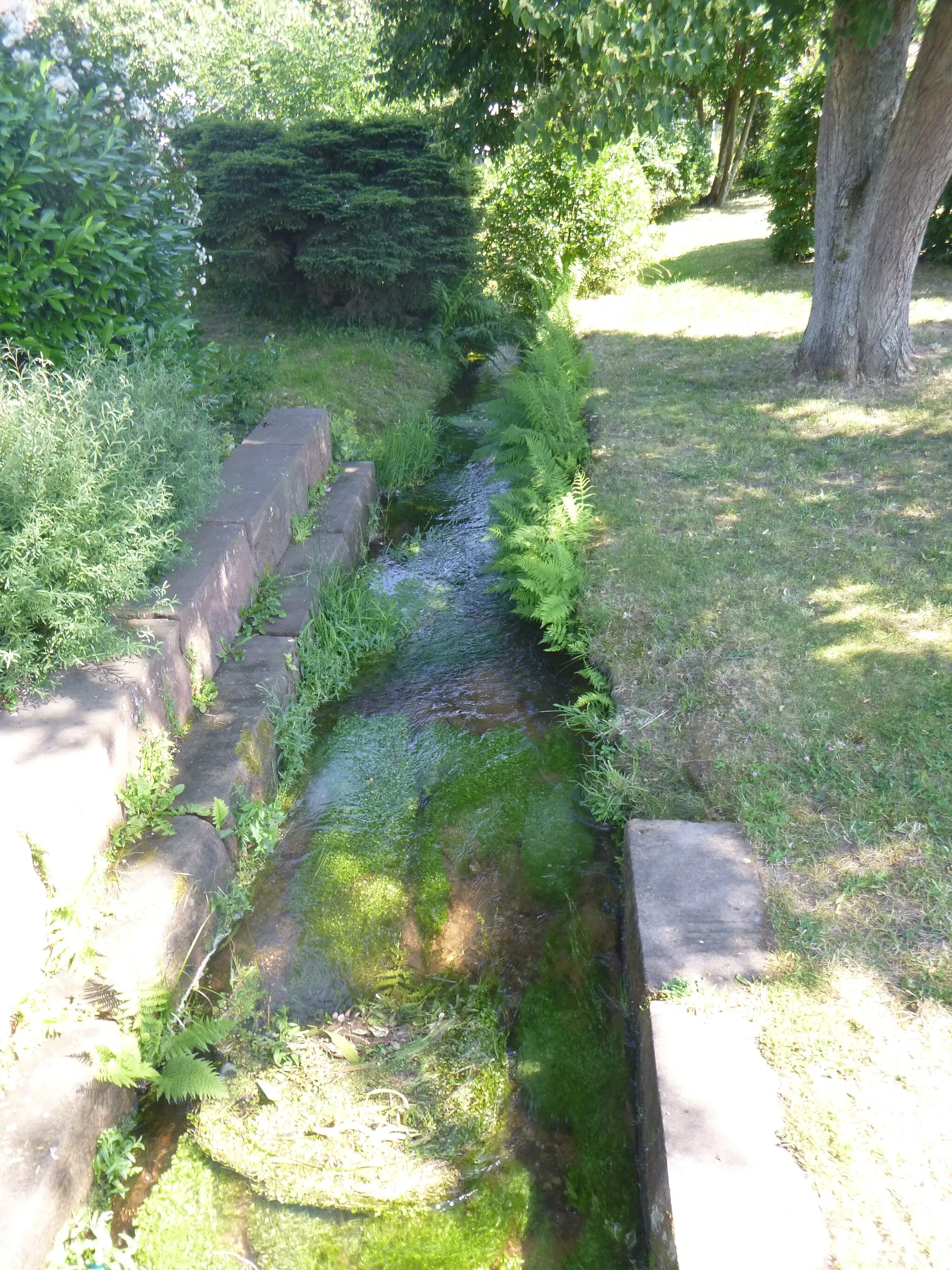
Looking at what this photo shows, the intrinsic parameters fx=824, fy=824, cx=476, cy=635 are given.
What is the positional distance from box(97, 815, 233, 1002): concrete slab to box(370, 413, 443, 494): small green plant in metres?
4.02

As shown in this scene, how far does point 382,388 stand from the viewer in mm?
7969

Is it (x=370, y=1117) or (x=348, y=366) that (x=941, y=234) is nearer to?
(x=348, y=366)

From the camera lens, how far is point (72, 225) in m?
4.43

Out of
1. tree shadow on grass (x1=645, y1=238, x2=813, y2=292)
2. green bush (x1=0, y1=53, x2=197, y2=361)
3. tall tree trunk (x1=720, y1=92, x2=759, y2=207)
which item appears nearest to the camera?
green bush (x1=0, y1=53, x2=197, y2=361)

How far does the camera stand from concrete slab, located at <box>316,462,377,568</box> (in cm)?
530

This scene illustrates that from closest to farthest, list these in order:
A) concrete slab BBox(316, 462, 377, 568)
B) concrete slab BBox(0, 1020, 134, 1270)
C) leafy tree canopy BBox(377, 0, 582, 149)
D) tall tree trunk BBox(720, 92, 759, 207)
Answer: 1. concrete slab BBox(0, 1020, 134, 1270)
2. concrete slab BBox(316, 462, 377, 568)
3. leafy tree canopy BBox(377, 0, 582, 149)
4. tall tree trunk BBox(720, 92, 759, 207)

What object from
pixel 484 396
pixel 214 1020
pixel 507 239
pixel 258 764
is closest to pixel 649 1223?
pixel 214 1020

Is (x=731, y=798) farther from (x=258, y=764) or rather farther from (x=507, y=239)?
(x=507, y=239)

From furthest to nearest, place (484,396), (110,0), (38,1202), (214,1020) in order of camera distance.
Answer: (110,0) < (484,396) < (214,1020) < (38,1202)

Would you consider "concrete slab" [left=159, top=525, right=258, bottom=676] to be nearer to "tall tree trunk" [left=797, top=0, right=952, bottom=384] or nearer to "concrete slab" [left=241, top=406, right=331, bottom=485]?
"concrete slab" [left=241, top=406, right=331, bottom=485]

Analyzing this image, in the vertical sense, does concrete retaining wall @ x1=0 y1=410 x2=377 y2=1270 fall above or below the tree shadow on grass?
below

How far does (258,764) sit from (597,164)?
9957mm

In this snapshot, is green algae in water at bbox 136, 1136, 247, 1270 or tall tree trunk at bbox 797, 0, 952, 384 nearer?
green algae in water at bbox 136, 1136, 247, 1270

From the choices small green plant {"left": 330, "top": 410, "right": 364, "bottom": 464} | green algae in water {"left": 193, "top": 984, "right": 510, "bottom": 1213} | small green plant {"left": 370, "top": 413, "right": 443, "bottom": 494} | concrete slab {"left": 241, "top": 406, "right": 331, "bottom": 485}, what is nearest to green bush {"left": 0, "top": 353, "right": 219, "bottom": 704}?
green algae in water {"left": 193, "top": 984, "right": 510, "bottom": 1213}
